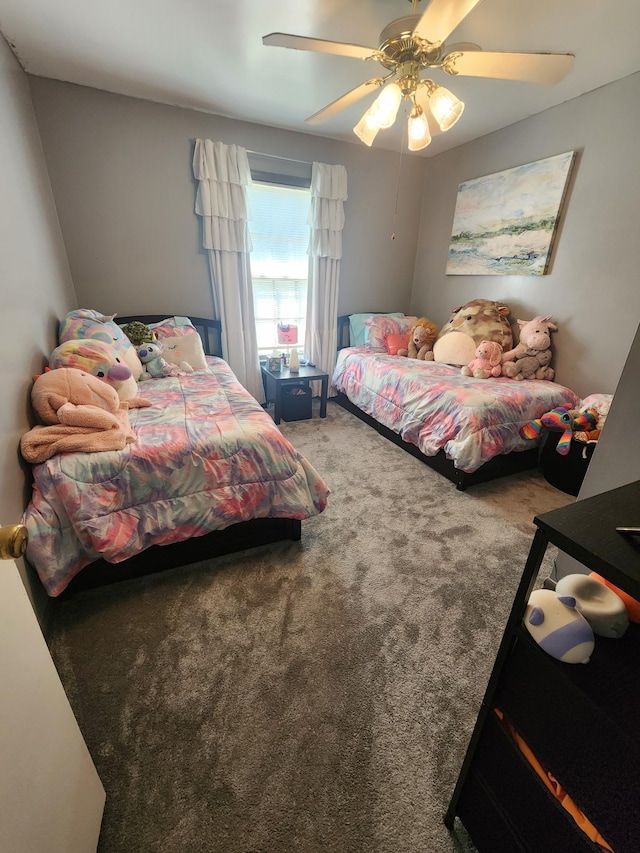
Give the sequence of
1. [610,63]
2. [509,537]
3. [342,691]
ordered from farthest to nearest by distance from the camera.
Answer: [610,63] < [509,537] < [342,691]

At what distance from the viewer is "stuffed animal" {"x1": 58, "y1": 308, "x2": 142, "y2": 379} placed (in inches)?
84.0

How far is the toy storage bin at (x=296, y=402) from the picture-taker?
3.31m

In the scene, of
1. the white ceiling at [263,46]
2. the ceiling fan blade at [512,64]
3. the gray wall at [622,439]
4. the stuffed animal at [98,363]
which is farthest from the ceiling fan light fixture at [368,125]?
the stuffed animal at [98,363]

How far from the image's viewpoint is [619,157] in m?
2.33

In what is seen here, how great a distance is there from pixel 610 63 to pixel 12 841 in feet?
12.7

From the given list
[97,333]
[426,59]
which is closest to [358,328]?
[426,59]

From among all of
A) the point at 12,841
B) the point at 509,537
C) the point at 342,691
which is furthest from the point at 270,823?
the point at 509,537

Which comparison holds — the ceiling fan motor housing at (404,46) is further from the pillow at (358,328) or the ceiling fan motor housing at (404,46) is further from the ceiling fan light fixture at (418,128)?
the pillow at (358,328)

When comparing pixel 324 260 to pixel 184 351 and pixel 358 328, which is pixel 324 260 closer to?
pixel 358 328


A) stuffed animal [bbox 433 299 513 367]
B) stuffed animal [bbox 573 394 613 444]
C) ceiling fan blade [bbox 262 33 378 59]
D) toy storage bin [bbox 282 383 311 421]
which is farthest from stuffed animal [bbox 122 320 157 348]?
stuffed animal [bbox 573 394 613 444]

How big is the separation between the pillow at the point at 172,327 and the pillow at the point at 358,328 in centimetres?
169

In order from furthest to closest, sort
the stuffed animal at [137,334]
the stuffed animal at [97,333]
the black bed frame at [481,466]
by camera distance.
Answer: the stuffed animal at [137,334] → the black bed frame at [481,466] → the stuffed animal at [97,333]

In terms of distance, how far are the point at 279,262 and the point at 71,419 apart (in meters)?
2.61

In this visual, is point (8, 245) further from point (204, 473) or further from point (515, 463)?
point (515, 463)
